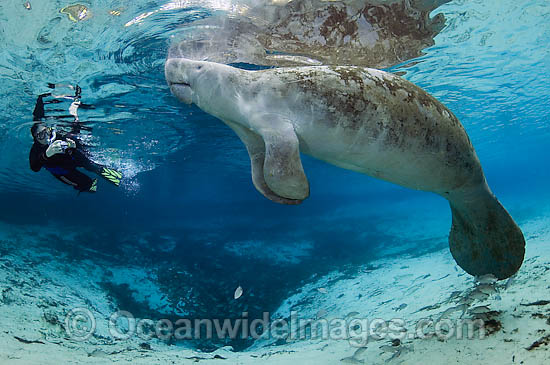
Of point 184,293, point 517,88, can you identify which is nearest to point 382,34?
point 184,293

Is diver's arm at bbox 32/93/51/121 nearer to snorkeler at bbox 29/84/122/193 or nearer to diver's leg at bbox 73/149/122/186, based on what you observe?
snorkeler at bbox 29/84/122/193

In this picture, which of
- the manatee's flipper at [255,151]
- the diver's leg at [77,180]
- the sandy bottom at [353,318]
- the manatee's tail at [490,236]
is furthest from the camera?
the diver's leg at [77,180]

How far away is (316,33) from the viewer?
635cm

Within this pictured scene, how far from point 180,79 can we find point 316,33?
4.27 meters

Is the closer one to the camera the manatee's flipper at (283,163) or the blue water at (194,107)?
the manatee's flipper at (283,163)

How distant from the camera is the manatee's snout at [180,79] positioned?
2984mm

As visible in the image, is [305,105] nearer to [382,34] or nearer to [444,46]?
[382,34]

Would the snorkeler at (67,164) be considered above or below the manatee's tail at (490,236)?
above

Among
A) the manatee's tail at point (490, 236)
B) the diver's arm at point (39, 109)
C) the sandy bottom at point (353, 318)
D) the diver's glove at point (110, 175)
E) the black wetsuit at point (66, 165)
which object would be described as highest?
the diver's arm at point (39, 109)

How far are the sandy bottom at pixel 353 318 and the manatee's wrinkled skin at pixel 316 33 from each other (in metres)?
4.77

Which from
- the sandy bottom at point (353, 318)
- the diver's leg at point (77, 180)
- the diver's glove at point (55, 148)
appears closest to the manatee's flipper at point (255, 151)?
the sandy bottom at point (353, 318)

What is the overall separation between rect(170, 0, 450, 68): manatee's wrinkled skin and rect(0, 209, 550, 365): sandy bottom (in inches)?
188

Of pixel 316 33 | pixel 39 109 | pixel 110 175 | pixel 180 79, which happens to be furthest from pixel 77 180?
pixel 316 33

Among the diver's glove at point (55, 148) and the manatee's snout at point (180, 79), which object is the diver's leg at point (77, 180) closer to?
the diver's glove at point (55, 148)
